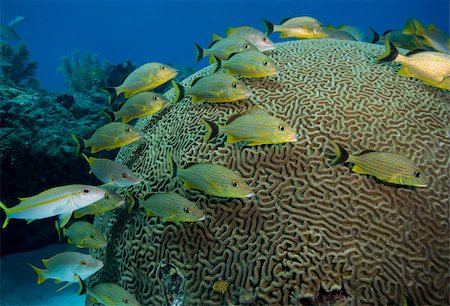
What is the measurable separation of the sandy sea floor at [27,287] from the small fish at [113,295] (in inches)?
131

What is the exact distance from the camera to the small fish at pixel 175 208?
2.87 meters

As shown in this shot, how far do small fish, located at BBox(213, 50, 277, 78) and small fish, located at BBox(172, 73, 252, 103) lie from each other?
0.72 ft

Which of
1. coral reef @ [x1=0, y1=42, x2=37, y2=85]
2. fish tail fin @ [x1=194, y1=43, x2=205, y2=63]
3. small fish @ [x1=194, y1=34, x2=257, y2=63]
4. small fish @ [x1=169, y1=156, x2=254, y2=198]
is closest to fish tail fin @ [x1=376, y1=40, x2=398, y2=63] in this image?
small fish @ [x1=194, y1=34, x2=257, y2=63]

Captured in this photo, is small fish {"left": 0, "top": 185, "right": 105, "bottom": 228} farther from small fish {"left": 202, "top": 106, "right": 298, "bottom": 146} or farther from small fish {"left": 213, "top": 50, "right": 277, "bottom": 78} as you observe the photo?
small fish {"left": 213, "top": 50, "right": 277, "bottom": 78}

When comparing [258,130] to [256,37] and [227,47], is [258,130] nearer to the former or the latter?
[227,47]

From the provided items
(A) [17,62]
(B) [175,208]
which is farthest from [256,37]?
(A) [17,62]

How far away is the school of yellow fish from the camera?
2.68m

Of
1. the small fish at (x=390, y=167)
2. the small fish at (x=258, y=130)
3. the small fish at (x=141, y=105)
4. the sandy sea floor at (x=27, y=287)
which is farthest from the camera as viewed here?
the sandy sea floor at (x=27, y=287)

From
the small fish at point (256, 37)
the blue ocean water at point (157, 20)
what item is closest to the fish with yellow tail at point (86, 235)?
the small fish at point (256, 37)

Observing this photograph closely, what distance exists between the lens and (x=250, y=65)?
11.9 feet

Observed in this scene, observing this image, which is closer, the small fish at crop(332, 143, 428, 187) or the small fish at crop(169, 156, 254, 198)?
the small fish at crop(332, 143, 428, 187)

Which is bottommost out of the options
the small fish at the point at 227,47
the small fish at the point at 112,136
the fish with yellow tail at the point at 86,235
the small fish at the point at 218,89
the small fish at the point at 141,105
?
the fish with yellow tail at the point at 86,235

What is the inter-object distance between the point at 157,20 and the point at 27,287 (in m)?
116

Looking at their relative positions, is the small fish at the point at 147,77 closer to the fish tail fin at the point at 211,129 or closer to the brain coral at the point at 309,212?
the brain coral at the point at 309,212
